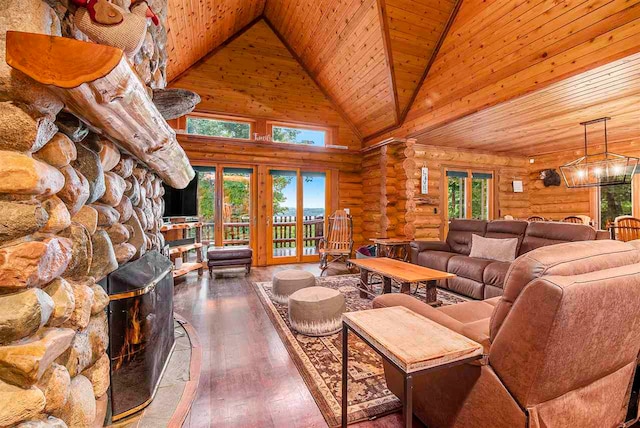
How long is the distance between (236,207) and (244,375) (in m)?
4.30

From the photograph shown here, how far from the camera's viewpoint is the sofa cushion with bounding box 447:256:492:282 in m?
3.46

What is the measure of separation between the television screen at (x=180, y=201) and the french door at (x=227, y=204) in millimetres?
1140

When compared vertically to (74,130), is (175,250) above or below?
below

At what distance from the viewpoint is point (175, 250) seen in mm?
4145

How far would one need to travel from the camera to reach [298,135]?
20.4 feet

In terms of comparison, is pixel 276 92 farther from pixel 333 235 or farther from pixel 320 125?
pixel 333 235

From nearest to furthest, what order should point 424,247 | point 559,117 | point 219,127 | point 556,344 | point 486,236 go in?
point 556,344 → point 486,236 → point 559,117 → point 424,247 → point 219,127

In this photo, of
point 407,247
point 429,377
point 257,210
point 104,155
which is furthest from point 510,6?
point 257,210

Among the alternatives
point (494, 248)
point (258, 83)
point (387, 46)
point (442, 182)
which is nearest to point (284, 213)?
point (258, 83)

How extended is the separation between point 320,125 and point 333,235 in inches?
100

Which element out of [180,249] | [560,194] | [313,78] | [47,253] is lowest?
[180,249]

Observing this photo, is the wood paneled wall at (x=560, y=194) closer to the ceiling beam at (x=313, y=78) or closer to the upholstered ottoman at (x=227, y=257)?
the ceiling beam at (x=313, y=78)

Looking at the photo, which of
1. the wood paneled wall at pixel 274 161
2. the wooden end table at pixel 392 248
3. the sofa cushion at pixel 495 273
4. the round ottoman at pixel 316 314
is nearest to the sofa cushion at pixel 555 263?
the round ottoman at pixel 316 314

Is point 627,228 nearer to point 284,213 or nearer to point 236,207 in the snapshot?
point 284,213
